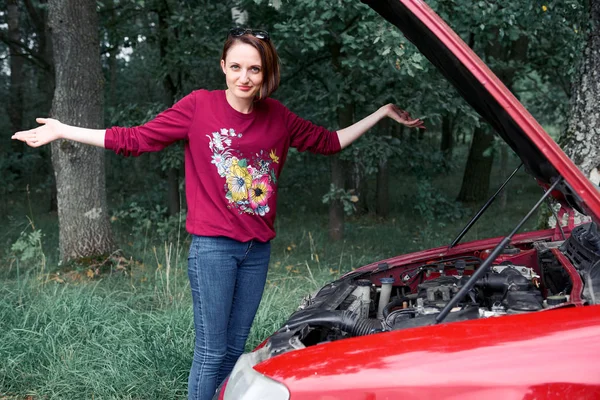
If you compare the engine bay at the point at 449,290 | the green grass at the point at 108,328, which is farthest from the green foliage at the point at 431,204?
the engine bay at the point at 449,290

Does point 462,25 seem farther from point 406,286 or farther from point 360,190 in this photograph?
point 360,190

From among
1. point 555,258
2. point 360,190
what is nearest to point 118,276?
point 555,258

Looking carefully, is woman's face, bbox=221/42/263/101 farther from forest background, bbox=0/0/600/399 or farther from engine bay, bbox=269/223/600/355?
forest background, bbox=0/0/600/399

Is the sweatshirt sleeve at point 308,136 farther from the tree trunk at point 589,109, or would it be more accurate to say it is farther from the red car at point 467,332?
the tree trunk at point 589,109

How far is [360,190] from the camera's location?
12.4 meters

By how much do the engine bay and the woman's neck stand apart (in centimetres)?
95

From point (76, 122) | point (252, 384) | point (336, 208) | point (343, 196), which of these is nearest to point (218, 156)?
point (252, 384)

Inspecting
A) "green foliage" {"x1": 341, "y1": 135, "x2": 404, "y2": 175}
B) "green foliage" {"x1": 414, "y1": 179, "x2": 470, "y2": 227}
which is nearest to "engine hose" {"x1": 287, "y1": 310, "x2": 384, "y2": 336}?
"green foliage" {"x1": 341, "y1": 135, "x2": 404, "y2": 175}

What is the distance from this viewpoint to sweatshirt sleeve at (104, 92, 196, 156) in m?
2.69

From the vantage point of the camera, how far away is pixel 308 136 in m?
3.07

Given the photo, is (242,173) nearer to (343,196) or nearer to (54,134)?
(54,134)

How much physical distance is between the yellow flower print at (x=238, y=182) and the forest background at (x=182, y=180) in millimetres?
1644

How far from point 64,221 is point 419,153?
18.3 feet

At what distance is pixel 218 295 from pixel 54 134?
103cm
